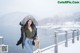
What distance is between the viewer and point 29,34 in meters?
3.10

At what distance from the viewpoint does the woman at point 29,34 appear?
308cm

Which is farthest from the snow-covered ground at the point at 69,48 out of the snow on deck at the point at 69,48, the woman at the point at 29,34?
the woman at the point at 29,34

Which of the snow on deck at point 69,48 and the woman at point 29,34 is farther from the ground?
the woman at point 29,34

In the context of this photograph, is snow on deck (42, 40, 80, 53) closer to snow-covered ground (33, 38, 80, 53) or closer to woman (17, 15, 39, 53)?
snow-covered ground (33, 38, 80, 53)

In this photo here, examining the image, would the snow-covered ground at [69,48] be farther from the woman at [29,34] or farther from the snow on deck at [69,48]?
the woman at [29,34]

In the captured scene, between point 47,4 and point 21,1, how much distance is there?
412 mm

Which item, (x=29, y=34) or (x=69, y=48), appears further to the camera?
(x=69, y=48)

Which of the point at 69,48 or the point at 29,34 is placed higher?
the point at 29,34

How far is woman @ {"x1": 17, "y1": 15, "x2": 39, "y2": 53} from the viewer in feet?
10.1

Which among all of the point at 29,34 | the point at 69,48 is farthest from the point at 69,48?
the point at 29,34

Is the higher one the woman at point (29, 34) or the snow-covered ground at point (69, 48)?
the woman at point (29, 34)

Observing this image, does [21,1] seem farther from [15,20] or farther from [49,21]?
[49,21]

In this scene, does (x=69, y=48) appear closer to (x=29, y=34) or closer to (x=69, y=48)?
(x=69, y=48)

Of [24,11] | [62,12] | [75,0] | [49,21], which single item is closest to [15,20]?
[24,11]
